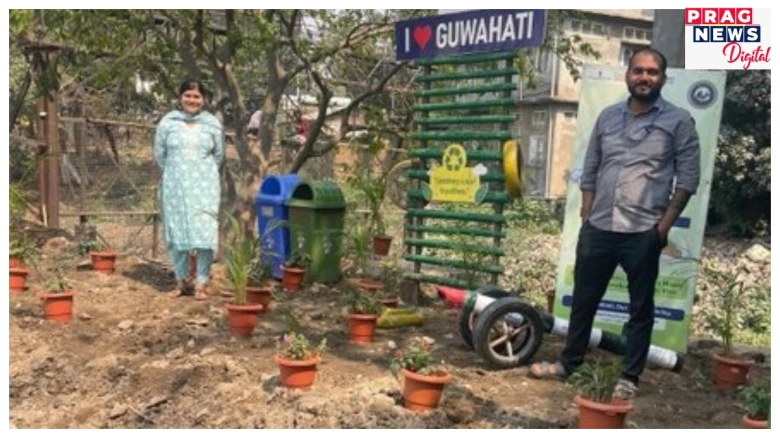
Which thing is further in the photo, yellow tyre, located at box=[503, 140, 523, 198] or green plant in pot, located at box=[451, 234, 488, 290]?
green plant in pot, located at box=[451, 234, 488, 290]

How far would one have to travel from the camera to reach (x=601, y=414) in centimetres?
328

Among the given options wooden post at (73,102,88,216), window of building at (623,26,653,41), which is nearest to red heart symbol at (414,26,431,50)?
wooden post at (73,102,88,216)

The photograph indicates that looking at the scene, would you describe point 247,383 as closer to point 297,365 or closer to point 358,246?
point 297,365

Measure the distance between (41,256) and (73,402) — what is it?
4.18 metres

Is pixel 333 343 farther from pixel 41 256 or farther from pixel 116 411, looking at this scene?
pixel 41 256

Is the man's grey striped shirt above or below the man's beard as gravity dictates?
below

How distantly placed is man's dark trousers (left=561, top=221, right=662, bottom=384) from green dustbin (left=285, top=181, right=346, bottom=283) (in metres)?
3.04

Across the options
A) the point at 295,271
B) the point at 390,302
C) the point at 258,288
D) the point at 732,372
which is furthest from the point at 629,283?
the point at 295,271

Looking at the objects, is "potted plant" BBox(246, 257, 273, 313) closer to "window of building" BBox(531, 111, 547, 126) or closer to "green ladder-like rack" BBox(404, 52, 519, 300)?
"green ladder-like rack" BBox(404, 52, 519, 300)

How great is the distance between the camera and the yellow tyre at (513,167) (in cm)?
552

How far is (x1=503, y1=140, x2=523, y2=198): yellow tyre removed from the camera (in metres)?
5.52

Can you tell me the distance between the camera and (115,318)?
562 centimetres

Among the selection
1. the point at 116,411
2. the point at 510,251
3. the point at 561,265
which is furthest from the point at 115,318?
the point at 510,251
